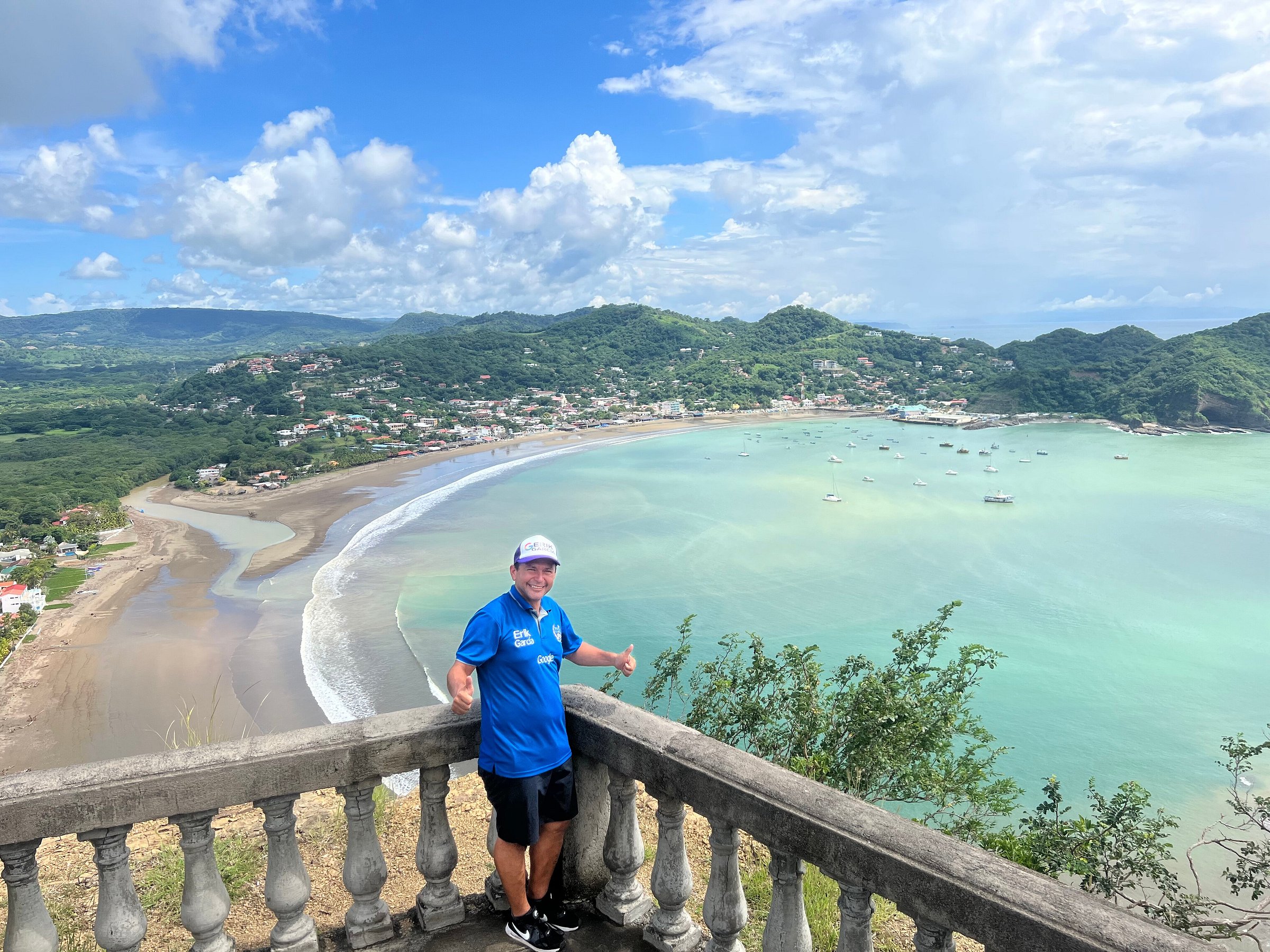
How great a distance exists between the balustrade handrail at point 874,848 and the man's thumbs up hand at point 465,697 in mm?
470

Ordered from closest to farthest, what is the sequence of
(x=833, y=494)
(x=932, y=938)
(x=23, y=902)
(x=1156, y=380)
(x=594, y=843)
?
1. (x=932, y=938)
2. (x=23, y=902)
3. (x=594, y=843)
4. (x=833, y=494)
5. (x=1156, y=380)

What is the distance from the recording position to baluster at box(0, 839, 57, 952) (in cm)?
235

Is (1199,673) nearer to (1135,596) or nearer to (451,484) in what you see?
(1135,596)

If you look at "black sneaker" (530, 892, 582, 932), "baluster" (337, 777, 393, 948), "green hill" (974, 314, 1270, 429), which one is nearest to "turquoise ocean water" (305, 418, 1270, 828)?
"black sneaker" (530, 892, 582, 932)

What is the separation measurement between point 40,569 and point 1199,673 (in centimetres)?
4206

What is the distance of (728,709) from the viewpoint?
9.06 meters

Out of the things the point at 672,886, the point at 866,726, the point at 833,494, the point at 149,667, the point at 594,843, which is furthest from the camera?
the point at 833,494

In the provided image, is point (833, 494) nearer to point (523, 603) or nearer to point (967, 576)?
point (967, 576)

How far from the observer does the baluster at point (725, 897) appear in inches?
99.8

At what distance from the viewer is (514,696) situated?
2.85 meters

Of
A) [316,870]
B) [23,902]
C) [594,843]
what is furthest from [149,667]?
[594,843]

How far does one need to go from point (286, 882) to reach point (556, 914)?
39.5 inches

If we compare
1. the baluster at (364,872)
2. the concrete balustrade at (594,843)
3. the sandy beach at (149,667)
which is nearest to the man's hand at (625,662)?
the concrete balustrade at (594,843)

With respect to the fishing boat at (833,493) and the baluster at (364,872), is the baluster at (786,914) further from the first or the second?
the fishing boat at (833,493)
